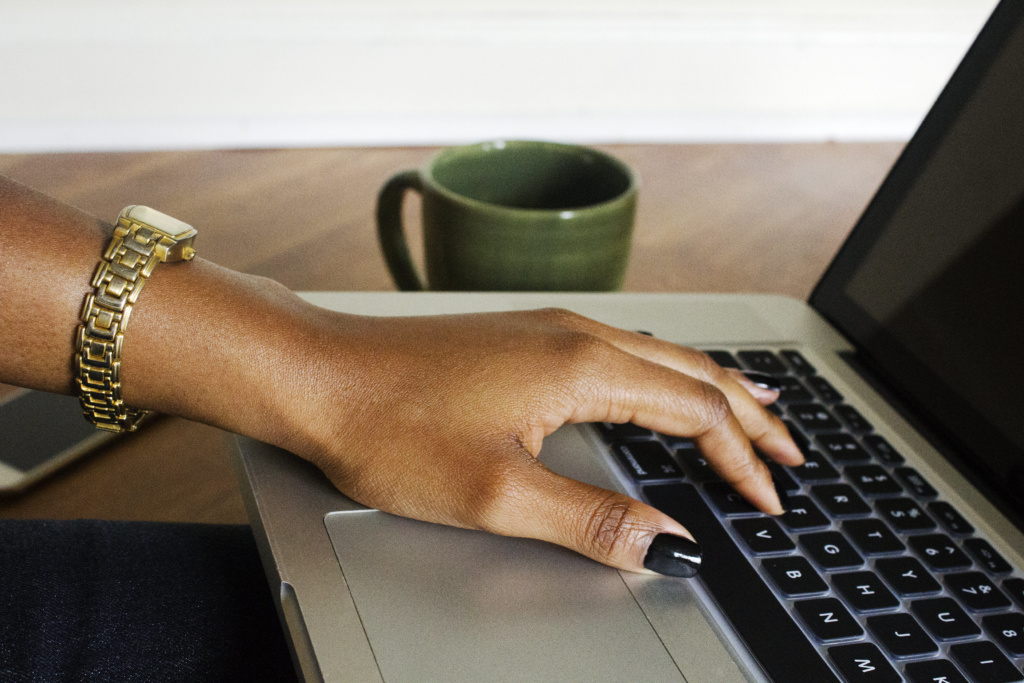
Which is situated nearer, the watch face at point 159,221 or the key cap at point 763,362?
the watch face at point 159,221

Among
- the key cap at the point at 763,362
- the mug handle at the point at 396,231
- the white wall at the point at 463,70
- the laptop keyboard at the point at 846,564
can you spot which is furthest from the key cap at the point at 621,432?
the white wall at the point at 463,70

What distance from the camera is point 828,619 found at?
36cm

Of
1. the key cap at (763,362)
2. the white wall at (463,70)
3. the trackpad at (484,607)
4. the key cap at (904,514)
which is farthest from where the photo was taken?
the white wall at (463,70)

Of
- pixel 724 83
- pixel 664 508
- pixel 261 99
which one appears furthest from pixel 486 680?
pixel 724 83

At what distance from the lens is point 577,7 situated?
3.59 feet

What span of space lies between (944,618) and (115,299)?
0.38 meters

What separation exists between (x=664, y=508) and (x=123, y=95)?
85 cm

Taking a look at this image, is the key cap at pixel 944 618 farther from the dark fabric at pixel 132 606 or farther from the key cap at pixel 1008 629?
the dark fabric at pixel 132 606

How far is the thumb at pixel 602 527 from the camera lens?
0.35 metres

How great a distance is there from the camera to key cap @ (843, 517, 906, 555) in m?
0.40

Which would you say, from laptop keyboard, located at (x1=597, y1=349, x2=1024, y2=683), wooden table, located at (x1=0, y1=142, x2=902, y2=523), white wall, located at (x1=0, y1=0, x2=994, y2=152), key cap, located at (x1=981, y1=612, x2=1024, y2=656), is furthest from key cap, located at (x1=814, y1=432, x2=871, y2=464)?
white wall, located at (x1=0, y1=0, x2=994, y2=152)

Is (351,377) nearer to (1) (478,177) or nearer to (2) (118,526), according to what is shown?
Result: (2) (118,526)

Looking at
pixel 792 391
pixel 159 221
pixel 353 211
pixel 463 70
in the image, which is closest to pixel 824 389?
pixel 792 391

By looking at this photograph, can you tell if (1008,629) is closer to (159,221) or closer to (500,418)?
(500,418)
